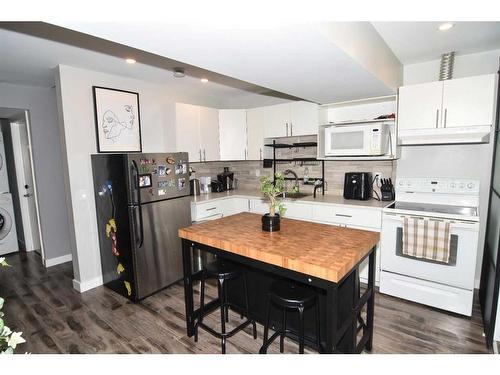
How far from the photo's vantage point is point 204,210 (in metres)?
3.61

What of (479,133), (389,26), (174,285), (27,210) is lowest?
(174,285)

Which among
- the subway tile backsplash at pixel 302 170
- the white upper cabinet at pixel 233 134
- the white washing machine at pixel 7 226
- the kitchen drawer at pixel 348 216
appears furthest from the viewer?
the white washing machine at pixel 7 226

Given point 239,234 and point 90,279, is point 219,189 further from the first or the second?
point 239,234

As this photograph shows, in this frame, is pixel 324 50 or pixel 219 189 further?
pixel 219 189

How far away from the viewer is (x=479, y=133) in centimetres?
257

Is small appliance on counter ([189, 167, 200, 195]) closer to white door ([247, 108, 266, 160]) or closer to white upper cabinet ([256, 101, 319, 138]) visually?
white door ([247, 108, 266, 160])

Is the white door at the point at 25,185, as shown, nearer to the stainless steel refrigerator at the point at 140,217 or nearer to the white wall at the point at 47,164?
the white wall at the point at 47,164

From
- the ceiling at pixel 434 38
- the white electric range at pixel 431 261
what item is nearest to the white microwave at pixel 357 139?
the white electric range at pixel 431 261

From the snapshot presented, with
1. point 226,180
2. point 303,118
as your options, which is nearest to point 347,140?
point 303,118

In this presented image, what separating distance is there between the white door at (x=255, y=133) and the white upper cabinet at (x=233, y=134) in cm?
7

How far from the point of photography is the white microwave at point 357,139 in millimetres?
3035

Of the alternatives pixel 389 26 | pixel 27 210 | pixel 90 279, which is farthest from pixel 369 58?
pixel 27 210

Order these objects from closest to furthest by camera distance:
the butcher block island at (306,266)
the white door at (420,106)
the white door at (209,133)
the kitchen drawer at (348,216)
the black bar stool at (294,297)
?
1. the butcher block island at (306,266)
2. the black bar stool at (294,297)
3. the white door at (420,106)
4. the kitchen drawer at (348,216)
5. the white door at (209,133)

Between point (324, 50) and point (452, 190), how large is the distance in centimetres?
225
